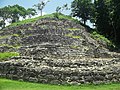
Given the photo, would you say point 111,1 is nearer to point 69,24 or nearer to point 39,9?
point 69,24

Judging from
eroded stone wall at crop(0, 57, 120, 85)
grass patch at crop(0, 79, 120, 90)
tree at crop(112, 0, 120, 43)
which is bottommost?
grass patch at crop(0, 79, 120, 90)

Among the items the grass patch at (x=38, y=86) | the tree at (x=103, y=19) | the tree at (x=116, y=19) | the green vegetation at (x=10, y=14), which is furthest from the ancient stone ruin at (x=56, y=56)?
the green vegetation at (x=10, y=14)

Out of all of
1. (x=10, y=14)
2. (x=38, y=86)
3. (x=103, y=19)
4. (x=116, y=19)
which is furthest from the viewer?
(x=10, y=14)

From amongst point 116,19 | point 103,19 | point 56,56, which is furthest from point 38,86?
point 103,19

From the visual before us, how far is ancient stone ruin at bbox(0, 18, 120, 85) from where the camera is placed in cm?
3052

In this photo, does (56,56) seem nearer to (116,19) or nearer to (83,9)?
(116,19)

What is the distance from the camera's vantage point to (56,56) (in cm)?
3797

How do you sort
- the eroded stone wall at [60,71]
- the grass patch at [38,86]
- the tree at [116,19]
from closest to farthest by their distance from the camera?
the grass patch at [38,86] < the eroded stone wall at [60,71] < the tree at [116,19]

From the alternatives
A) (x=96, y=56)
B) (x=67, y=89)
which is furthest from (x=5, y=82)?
(x=96, y=56)

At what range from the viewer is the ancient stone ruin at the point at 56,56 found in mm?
30516

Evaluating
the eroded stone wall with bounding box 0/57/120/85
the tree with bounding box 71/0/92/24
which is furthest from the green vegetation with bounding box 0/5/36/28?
the eroded stone wall with bounding box 0/57/120/85

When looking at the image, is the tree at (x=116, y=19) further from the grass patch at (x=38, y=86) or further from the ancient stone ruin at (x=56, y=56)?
the grass patch at (x=38, y=86)

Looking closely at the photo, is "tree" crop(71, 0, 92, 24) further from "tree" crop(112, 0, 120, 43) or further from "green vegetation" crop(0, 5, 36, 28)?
"green vegetation" crop(0, 5, 36, 28)

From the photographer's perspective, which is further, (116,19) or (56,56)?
(116,19)
